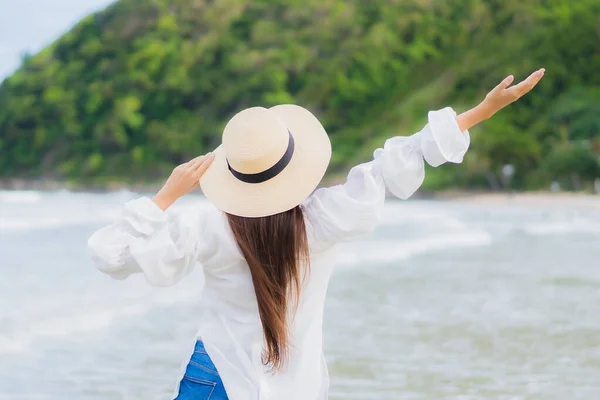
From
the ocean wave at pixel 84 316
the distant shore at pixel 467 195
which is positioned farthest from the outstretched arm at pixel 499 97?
the distant shore at pixel 467 195

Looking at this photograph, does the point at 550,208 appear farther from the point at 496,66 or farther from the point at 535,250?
the point at 496,66

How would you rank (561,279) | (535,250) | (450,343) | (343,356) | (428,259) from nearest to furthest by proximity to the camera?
(343,356) → (450,343) → (561,279) → (428,259) → (535,250)

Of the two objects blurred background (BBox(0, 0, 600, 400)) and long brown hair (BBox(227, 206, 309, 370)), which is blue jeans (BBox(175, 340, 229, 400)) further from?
blurred background (BBox(0, 0, 600, 400))

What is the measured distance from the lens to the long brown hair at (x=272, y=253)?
4.82 ft

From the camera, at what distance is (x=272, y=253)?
148cm

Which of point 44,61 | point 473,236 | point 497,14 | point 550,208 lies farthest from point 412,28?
point 473,236

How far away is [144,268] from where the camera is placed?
1385mm

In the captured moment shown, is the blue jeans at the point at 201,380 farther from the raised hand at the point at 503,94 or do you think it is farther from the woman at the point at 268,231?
the raised hand at the point at 503,94

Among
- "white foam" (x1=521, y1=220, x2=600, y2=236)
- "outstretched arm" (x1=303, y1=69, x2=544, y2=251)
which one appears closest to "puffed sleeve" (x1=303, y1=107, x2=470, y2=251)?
"outstretched arm" (x1=303, y1=69, x2=544, y2=251)

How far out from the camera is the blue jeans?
153 centimetres

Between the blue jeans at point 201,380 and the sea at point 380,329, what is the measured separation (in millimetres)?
280

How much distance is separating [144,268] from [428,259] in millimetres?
9151

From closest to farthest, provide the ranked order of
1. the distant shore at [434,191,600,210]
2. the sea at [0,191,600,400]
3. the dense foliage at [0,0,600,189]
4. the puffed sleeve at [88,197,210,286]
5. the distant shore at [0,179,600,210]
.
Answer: the puffed sleeve at [88,197,210,286]
the sea at [0,191,600,400]
the distant shore at [434,191,600,210]
the distant shore at [0,179,600,210]
the dense foliage at [0,0,600,189]

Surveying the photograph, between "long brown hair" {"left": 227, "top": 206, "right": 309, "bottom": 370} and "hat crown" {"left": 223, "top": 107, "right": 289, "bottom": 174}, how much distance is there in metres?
0.09
